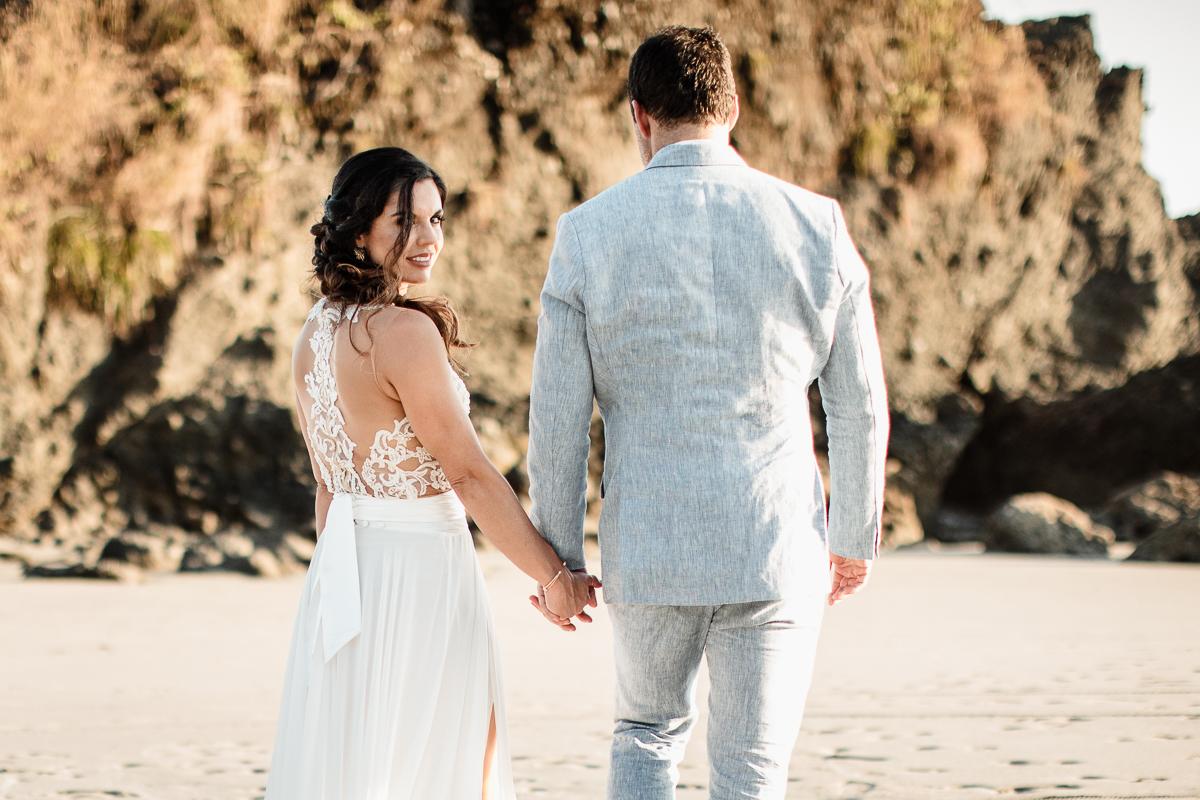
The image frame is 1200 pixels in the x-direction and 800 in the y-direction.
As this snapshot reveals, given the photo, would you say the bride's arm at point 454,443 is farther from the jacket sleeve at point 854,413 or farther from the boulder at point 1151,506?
the boulder at point 1151,506

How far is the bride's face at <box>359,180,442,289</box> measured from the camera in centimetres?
212

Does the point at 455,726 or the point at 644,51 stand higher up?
the point at 644,51

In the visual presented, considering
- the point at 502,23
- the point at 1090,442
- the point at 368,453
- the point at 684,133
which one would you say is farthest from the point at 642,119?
the point at 1090,442

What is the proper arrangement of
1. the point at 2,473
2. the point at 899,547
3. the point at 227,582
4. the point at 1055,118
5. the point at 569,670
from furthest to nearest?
1. the point at 1055,118
2. the point at 899,547
3. the point at 2,473
4. the point at 227,582
5. the point at 569,670

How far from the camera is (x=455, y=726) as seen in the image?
2074 mm

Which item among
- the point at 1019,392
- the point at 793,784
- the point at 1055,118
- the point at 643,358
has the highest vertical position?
the point at 1055,118

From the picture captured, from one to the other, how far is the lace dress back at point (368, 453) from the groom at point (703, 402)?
0.84 feet

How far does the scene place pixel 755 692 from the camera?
1872 millimetres

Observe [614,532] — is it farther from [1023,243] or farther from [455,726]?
[1023,243]

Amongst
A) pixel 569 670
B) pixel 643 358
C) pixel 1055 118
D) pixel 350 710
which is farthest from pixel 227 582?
pixel 1055 118

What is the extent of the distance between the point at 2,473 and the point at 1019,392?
35.1ft

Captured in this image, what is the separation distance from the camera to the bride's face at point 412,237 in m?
2.12

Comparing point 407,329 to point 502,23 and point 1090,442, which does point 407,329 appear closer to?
point 502,23

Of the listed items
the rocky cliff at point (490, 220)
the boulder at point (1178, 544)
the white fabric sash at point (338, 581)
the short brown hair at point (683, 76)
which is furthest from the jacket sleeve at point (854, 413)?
the boulder at point (1178, 544)
